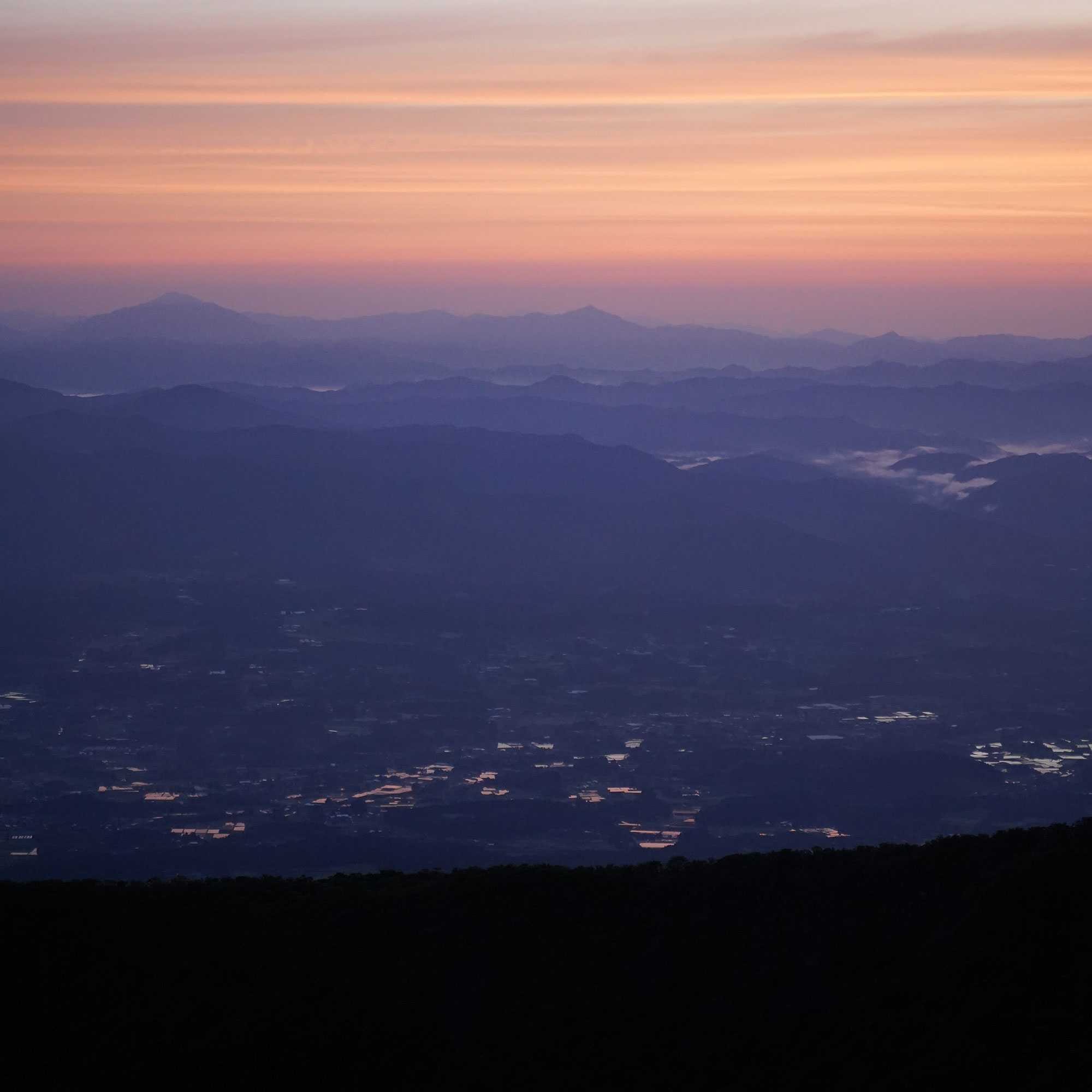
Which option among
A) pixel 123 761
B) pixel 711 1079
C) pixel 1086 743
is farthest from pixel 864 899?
pixel 1086 743

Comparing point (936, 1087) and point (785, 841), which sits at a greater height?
point (936, 1087)

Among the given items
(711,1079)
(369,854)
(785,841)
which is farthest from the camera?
(785,841)

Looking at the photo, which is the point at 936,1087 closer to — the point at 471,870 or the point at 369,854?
the point at 471,870

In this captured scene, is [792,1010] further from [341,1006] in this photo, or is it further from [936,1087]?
[341,1006]

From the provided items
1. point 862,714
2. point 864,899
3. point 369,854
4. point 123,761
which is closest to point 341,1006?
point 864,899

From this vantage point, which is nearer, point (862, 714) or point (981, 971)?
point (981, 971)

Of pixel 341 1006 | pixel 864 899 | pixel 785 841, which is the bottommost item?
pixel 785 841

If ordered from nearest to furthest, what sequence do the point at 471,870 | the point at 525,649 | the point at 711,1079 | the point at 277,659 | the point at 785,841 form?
the point at 711,1079, the point at 471,870, the point at 785,841, the point at 277,659, the point at 525,649
